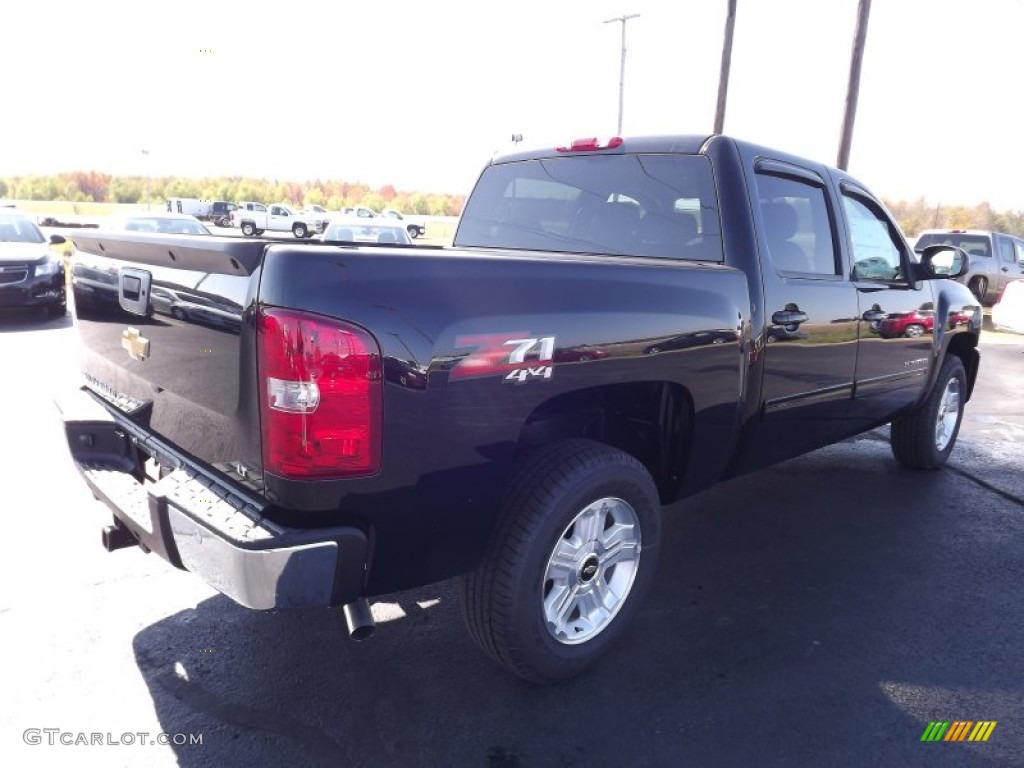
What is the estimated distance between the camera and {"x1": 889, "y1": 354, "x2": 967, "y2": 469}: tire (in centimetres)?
530

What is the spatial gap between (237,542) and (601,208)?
8.13ft

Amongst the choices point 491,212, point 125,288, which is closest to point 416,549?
point 125,288

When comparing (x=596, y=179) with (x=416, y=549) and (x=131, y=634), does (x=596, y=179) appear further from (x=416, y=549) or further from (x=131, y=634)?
(x=131, y=634)

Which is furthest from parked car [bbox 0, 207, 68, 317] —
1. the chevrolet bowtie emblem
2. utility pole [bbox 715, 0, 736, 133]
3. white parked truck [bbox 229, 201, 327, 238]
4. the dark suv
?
the dark suv

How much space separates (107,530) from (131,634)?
0.45 meters

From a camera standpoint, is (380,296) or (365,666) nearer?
(380,296)

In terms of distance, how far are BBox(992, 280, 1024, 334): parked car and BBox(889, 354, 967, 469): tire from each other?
575 centimetres

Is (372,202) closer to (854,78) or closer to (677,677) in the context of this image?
(854,78)

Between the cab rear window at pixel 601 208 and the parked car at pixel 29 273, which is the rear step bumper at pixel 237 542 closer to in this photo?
the cab rear window at pixel 601 208

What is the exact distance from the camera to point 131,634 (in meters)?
2.99

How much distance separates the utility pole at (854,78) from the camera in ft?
51.9

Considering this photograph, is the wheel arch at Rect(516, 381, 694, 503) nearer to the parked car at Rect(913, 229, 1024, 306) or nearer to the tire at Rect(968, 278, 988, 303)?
the parked car at Rect(913, 229, 1024, 306)

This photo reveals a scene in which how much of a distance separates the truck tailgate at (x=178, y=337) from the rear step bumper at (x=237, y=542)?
0.25 ft

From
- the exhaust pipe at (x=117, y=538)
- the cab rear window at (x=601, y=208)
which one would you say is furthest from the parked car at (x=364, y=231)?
the exhaust pipe at (x=117, y=538)
